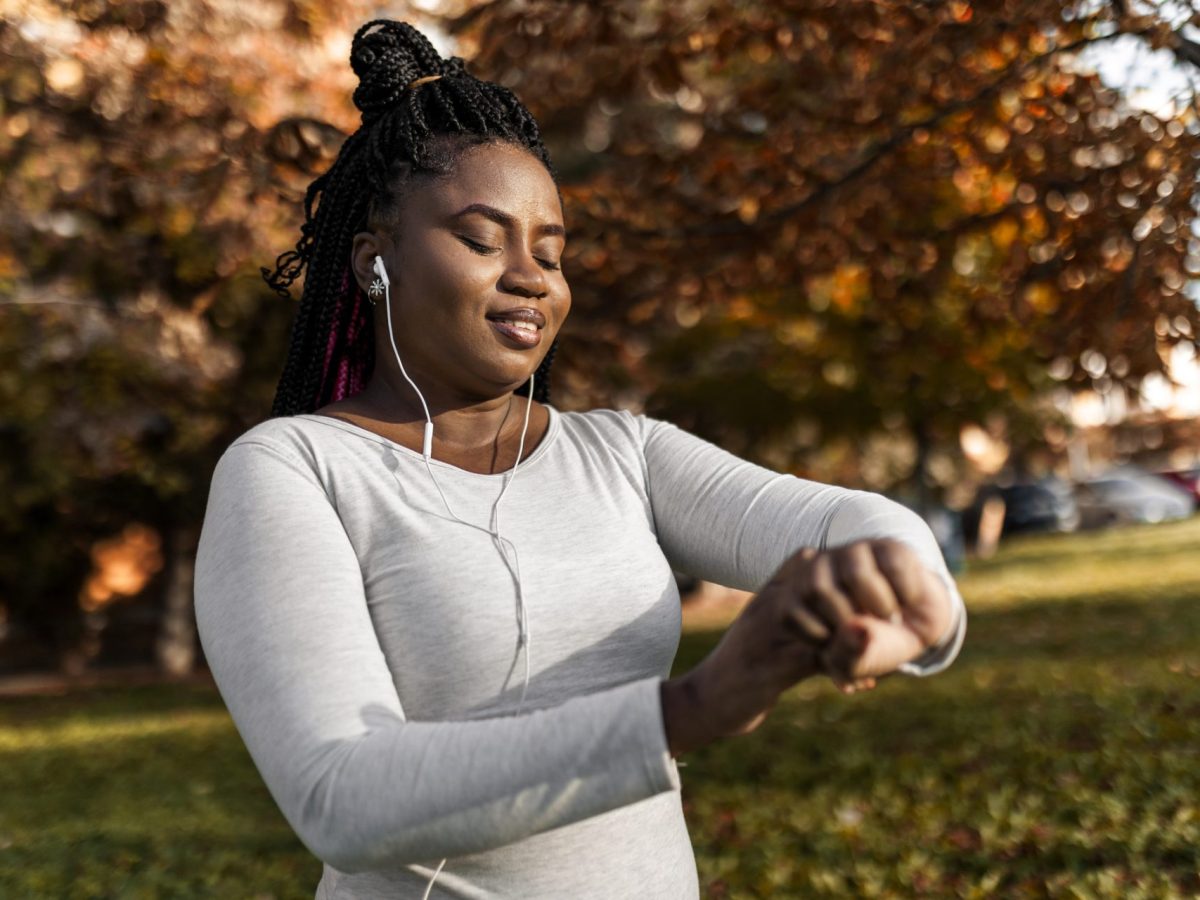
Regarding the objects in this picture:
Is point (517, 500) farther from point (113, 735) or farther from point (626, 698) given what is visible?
point (113, 735)

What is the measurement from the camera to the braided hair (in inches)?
72.5

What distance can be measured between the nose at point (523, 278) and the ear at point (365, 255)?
26 centimetres

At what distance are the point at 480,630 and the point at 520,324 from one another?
48 cm

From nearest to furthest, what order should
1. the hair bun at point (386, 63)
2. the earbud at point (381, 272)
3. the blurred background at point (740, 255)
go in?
the earbud at point (381, 272), the hair bun at point (386, 63), the blurred background at point (740, 255)

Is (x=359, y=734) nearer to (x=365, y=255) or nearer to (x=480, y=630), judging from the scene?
(x=480, y=630)

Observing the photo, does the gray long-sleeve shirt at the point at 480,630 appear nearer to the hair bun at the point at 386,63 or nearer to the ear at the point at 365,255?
the ear at the point at 365,255

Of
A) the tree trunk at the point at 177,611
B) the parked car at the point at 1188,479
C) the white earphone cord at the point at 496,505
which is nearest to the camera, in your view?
the white earphone cord at the point at 496,505

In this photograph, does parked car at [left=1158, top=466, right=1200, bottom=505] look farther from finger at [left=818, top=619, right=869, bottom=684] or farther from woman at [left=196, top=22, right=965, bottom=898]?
finger at [left=818, top=619, right=869, bottom=684]

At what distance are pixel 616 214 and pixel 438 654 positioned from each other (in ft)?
16.0

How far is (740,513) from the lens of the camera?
71.4 inches

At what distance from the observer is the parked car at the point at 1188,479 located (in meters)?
35.2

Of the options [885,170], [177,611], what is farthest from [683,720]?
[177,611]

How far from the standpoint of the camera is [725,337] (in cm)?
1412

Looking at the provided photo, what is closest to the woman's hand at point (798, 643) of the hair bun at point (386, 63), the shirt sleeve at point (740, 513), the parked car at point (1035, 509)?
the shirt sleeve at point (740, 513)
